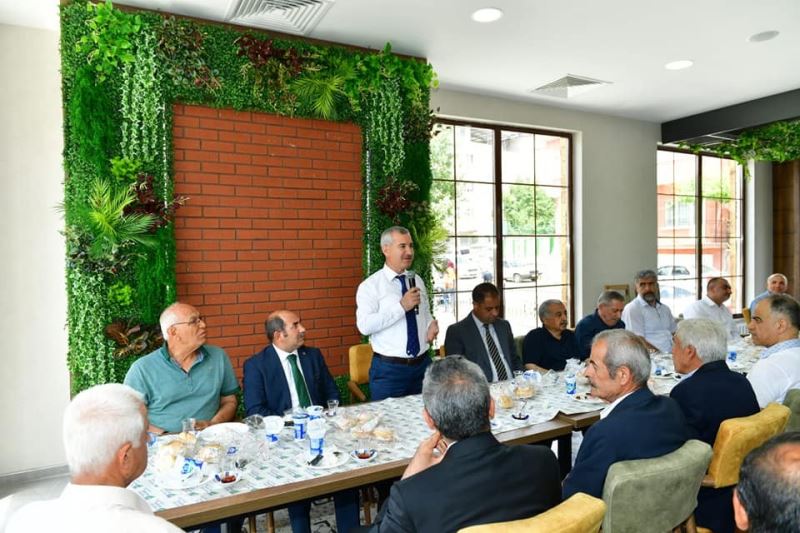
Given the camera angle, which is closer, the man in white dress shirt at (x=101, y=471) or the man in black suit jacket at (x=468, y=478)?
the man in white dress shirt at (x=101, y=471)

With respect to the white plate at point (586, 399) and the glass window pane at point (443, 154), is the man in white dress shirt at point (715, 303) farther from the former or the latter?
the white plate at point (586, 399)

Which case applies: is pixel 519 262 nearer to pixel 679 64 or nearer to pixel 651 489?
pixel 679 64

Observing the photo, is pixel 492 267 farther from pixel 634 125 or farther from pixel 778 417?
pixel 778 417

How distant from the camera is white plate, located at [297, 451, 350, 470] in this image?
7.14ft

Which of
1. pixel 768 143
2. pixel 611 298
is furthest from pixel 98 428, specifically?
pixel 768 143

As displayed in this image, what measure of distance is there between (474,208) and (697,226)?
4113mm

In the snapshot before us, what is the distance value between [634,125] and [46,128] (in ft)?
21.6

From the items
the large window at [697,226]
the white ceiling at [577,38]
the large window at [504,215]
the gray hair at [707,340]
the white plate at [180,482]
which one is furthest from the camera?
the large window at [697,226]

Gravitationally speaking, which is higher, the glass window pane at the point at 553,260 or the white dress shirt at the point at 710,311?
the glass window pane at the point at 553,260

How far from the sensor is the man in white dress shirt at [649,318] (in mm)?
5637

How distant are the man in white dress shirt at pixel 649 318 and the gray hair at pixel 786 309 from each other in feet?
7.85

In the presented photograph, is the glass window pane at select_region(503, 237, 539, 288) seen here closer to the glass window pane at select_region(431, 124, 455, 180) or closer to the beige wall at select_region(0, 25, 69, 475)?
the glass window pane at select_region(431, 124, 455, 180)

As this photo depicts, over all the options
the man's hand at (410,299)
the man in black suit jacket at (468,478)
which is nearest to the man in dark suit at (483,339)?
the man's hand at (410,299)

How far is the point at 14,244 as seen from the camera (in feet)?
13.4
